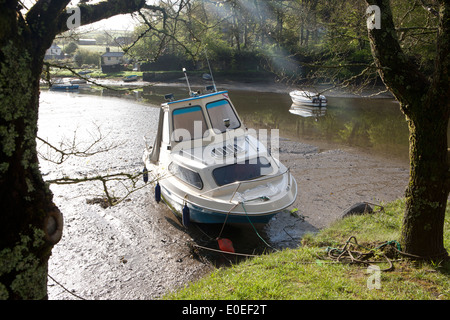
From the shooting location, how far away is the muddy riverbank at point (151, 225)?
8023mm

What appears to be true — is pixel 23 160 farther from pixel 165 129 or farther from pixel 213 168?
pixel 165 129

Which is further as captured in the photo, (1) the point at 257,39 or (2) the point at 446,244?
(1) the point at 257,39

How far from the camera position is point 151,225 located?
10.5 m

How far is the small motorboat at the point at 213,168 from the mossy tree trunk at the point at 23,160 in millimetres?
Answer: 5431

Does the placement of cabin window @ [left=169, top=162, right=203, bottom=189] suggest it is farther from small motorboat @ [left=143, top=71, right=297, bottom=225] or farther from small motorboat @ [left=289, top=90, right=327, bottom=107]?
small motorboat @ [left=289, top=90, right=327, bottom=107]

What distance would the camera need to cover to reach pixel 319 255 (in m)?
6.87

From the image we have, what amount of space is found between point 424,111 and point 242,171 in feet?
16.5

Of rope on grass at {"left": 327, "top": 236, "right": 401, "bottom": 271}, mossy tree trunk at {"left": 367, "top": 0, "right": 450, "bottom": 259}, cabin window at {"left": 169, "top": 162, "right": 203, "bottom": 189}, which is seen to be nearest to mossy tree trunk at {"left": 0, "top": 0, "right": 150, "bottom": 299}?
mossy tree trunk at {"left": 367, "top": 0, "right": 450, "bottom": 259}

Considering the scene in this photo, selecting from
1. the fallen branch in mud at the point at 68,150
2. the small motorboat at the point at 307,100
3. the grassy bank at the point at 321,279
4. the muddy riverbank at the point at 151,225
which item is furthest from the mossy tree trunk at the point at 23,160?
the small motorboat at the point at 307,100

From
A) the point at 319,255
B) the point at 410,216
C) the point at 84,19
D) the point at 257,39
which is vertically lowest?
the point at 319,255

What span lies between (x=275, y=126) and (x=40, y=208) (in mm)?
21412
